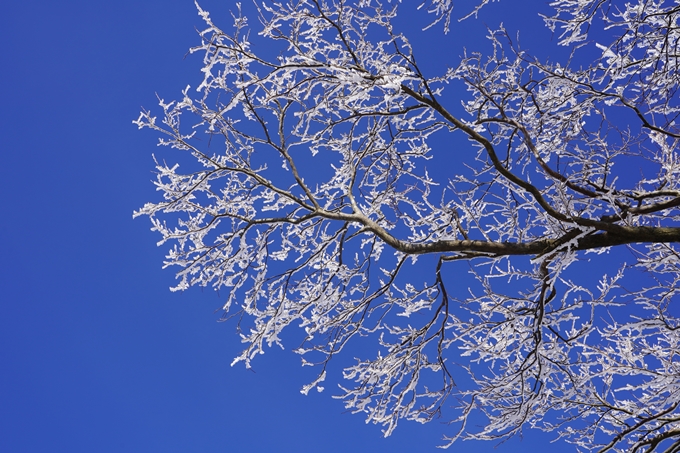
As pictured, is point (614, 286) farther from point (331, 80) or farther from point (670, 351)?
point (331, 80)

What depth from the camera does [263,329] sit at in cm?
509

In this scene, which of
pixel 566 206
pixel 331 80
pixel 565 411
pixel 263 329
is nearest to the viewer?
pixel 566 206

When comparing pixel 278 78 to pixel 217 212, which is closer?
pixel 278 78

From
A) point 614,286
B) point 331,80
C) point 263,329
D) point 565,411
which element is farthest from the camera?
point 565,411

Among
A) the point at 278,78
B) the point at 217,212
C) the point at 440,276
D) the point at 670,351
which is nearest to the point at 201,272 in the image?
the point at 217,212

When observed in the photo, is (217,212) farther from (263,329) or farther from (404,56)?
(404,56)

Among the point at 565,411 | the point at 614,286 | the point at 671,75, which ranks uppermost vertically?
the point at 671,75

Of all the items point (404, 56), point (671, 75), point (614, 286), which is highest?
point (671, 75)

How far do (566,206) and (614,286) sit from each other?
145 cm

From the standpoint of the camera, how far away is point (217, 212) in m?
Answer: 5.18

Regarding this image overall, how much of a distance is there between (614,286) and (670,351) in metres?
1.43

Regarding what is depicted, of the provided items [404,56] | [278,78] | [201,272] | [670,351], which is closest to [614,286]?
[670,351]

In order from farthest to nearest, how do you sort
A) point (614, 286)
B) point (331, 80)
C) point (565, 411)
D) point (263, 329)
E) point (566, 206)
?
point (565, 411) < point (263, 329) < point (614, 286) < point (331, 80) < point (566, 206)

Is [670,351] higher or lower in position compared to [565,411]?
higher
